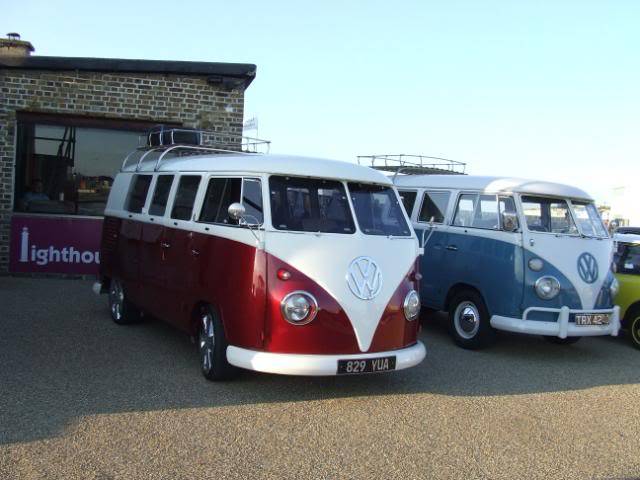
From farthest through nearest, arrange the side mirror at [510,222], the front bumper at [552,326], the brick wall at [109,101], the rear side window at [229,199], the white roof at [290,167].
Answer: the brick wall at [109,101]
the side mirror at [510,222]
the front bumper at [552,326]
the white roof at [290,167]
the rear side window at [229,199]

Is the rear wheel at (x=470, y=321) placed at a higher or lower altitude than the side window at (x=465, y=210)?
lower

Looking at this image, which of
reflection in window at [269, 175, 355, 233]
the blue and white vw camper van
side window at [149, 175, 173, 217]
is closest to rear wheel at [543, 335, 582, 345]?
the blue and white vw camper van

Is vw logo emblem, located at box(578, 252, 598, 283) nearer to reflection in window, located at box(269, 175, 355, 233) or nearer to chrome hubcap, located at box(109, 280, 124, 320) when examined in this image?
reflection in window, located at box(269, 175, 355, 233)

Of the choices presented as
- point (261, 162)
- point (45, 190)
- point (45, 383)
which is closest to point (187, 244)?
point (261, 162)

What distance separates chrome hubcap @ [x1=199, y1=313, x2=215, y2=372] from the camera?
6234mm

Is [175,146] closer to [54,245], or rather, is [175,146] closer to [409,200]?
[409,200]

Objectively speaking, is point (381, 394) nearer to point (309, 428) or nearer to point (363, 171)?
point (309, 428)

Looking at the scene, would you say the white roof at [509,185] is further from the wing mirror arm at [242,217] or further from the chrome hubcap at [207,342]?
the chrome hubcap at [207,342]

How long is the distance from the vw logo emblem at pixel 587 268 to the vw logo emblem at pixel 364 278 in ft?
11.0

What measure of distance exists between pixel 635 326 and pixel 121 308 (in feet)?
23.4

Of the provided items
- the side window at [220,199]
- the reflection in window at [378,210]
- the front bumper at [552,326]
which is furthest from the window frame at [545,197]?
the side window at [220,199]

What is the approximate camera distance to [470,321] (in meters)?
8.56

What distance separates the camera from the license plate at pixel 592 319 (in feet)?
26.0

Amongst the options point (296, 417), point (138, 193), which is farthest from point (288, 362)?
point (138, 193)
